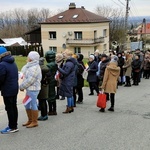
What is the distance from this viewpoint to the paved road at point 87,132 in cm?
552

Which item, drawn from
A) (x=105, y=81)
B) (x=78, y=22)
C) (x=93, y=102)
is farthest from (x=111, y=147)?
(x=78, y=22)

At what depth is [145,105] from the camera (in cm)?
955

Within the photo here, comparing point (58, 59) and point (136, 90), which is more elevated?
point (58, 59)

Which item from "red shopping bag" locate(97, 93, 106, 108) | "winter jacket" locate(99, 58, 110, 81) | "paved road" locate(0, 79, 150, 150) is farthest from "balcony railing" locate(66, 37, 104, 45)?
"red shopping bag" locate(97, 93, 106, 108)

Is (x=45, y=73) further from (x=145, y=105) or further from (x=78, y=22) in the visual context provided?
(x=78, y=22)

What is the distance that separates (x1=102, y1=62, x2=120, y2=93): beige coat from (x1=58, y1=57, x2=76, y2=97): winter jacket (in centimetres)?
105

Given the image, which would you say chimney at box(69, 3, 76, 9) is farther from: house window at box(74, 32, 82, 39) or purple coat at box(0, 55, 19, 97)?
purple coat at box(0, 55, 19, 97)

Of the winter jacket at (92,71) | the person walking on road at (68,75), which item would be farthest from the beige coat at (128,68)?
the person walking on road at (68,75)

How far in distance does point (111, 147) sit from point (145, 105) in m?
4.45

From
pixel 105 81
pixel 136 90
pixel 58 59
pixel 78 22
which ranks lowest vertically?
pixel 136 90

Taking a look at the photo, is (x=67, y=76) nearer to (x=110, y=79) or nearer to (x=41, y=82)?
(x=41, y=82)

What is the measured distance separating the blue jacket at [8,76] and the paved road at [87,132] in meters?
0.97

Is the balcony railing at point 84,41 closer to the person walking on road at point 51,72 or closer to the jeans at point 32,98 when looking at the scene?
the person walking on road at point 51,72

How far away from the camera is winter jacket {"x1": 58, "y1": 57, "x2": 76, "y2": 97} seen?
759 centimetres
